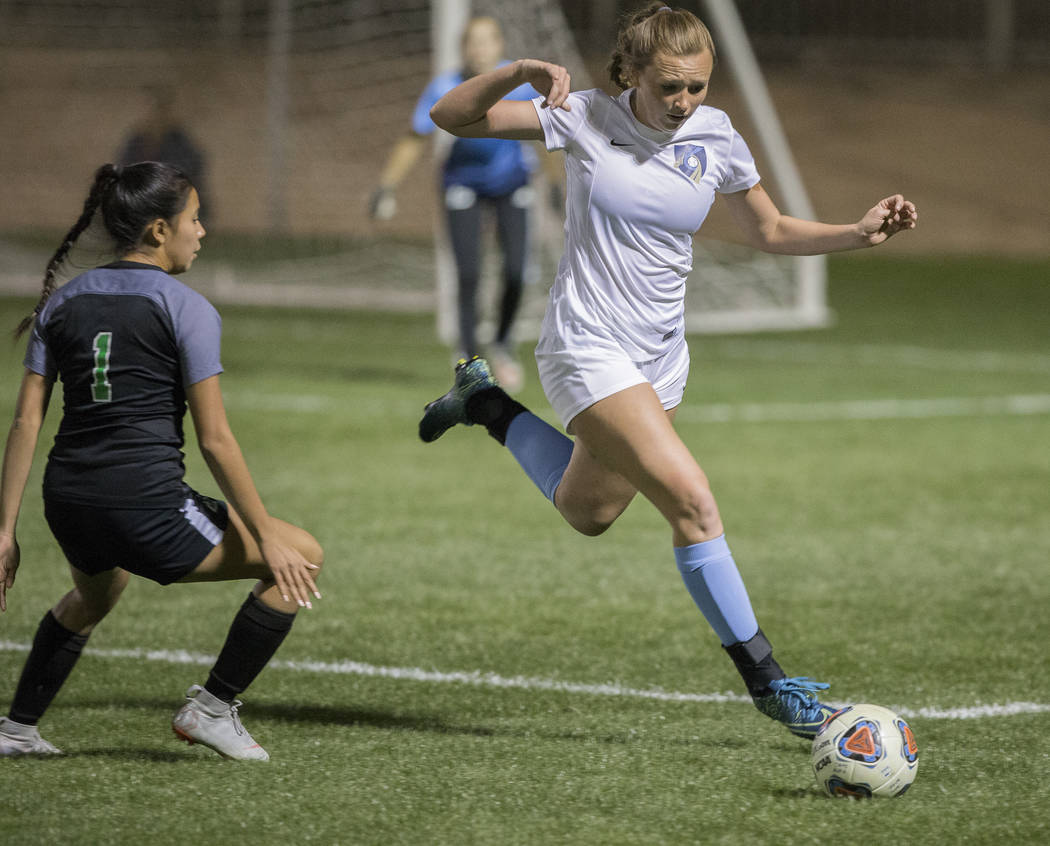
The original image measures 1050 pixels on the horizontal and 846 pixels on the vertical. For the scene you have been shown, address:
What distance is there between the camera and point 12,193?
25.3m

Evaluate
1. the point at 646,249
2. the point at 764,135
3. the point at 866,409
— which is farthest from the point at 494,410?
the point at 764,135

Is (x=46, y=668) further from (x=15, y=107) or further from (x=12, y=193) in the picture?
(x=15, y=107)

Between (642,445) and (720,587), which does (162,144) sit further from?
(720,587)

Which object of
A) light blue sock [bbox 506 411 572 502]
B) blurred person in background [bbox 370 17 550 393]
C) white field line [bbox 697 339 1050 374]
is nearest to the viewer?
light blue sock [bbox 506 411 572 502]

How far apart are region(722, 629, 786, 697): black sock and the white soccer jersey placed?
0.82m

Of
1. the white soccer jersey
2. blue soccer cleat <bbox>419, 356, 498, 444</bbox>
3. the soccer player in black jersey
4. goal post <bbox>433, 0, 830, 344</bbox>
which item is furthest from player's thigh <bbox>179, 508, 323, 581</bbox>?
goal post <bbox>433, 0, 830, 344</bbox>

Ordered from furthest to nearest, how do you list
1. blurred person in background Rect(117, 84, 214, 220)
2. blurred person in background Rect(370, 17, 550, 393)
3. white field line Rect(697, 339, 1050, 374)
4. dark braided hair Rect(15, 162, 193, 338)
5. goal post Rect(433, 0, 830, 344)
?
blurred person in background Rect(117, 84, 214, 220), goal post Rect(433, 0, 830, 344), white field line Rect(697, 339, 1050, 374), blurred person in background Rect(370, 17, 550, 393), dark braided hair Rect(15, 162, 193, 338)

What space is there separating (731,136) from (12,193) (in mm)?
22669

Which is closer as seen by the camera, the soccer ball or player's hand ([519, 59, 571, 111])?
the soccer ball

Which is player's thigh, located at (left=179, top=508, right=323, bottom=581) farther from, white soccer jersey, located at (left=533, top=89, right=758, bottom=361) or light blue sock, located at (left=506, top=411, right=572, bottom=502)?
light blue sock, located at (left=506, top=411, right=572, bottom=502)

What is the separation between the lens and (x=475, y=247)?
10.7 meters

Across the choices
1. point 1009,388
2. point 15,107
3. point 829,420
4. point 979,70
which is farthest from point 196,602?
point 979,70

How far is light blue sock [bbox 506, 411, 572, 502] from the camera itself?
4.86 metres

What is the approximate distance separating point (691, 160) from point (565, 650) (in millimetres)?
1809
